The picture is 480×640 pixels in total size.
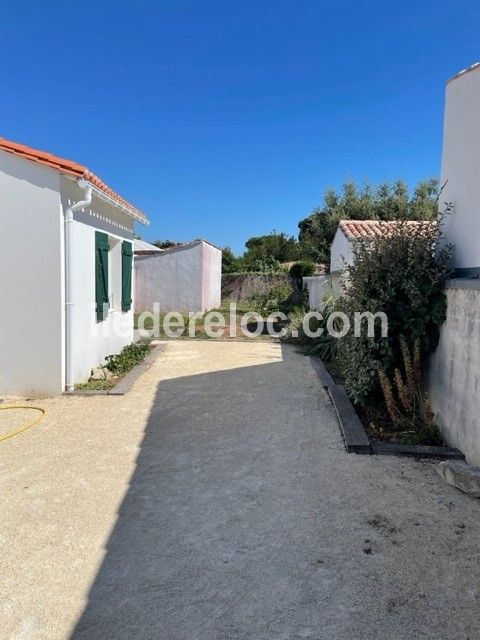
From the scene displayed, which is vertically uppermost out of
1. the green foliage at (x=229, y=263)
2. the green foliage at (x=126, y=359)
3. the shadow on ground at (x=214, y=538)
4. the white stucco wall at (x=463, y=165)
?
the green foliage at (x=229, y=263)

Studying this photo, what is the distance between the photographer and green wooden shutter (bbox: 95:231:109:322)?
→ 29.4 feet

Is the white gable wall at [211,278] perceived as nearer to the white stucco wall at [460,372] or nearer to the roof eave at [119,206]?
the roof eave at [119,206]

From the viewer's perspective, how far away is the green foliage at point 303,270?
24.2 meters

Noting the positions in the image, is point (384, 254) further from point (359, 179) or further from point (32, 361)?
point (359, 179)

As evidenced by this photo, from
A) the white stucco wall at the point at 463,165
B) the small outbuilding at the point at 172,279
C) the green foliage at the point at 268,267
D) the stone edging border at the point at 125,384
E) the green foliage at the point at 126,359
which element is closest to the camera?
the white stucco wall at the point at 463,165

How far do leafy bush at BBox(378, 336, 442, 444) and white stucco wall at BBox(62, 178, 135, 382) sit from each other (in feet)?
17.5

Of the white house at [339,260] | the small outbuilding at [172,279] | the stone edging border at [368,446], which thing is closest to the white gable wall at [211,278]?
the small outbuilding at [172,279]

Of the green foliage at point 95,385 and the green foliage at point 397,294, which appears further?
the green foliage at point 95,385

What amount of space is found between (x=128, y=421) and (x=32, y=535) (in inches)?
119

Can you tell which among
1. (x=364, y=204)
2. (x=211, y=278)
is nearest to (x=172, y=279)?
(x=211, y=278)

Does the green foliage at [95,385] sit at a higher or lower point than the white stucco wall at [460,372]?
lower

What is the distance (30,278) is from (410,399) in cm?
627

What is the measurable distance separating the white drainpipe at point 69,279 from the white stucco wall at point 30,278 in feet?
0.42

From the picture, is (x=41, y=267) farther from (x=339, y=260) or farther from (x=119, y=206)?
(x=339, y=260)
